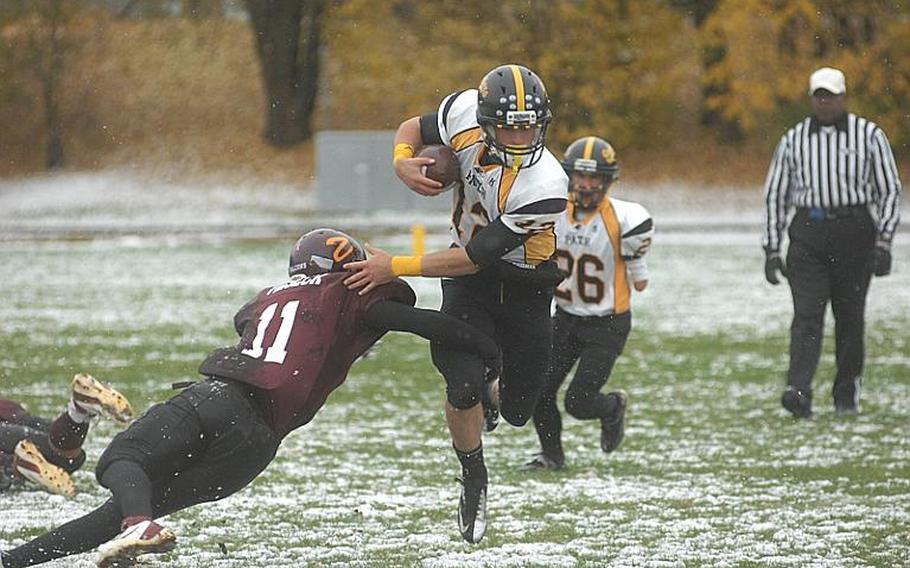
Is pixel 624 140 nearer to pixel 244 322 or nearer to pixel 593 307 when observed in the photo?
pixel 593 307

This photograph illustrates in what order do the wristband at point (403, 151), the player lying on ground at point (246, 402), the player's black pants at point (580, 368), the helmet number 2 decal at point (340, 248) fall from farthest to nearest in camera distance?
the player's black pants at point (580, 368) → the wristband at point (403, 151) → the helmet number 2 decal at point (340, 248) → the player lying on ground at point (246, 402)

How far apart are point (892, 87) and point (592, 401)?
21285 millimetres

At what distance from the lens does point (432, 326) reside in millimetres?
5129

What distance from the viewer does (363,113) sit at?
1248 inches

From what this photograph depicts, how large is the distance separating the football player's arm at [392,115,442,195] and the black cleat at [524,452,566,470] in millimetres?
2111

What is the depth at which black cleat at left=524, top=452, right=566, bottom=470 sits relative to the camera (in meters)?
7.15

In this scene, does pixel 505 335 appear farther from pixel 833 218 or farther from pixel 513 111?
pixel 833 218

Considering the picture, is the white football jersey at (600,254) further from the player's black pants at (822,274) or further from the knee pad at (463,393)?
the knee pad at (463,393)

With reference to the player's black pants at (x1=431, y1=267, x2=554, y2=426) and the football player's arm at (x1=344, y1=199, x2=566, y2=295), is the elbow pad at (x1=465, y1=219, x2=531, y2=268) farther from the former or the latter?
the player's black pants at (x1=431, y1=267, x2=554, y2=426)

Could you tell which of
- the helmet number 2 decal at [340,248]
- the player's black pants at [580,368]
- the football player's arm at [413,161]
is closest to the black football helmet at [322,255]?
the helmet number 2 decal at [340,248]

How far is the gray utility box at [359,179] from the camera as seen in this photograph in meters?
26.0

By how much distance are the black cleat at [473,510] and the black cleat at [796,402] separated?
3177mm

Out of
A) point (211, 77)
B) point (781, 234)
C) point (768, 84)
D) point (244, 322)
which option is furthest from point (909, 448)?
point (211, 77)

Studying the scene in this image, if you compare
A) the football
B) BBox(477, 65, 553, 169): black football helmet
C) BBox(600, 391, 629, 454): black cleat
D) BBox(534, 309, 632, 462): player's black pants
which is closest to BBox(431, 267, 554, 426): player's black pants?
the football
